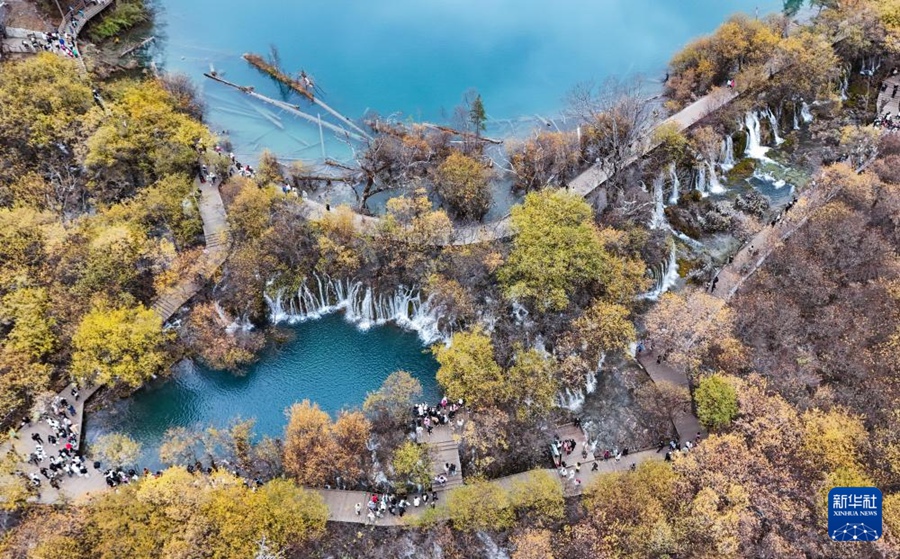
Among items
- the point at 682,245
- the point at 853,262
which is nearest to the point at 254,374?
the point at 682,245

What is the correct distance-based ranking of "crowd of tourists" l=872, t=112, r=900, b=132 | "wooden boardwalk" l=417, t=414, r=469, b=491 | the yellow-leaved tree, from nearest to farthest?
"wooden boardwalk" l=417, t=414, r=469, b=491
the yellow-leaved tree
"crowd of tourists" l=872, t=112, r=900, b=132

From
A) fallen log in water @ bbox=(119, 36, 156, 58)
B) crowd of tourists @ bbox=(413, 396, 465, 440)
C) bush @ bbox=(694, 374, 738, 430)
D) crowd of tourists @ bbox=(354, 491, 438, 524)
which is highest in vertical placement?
fallen log in water @ bbox=(119, 36, 156, 58)

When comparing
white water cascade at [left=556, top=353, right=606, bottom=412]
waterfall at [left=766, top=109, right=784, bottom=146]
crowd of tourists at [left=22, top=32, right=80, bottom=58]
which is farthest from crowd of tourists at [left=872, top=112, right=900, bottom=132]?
crowd of tourists at [left=22, top=32, right=80, bottom=58]

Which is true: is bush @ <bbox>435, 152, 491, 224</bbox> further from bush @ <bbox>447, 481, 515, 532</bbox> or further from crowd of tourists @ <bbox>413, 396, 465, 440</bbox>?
bush @ <bbox>447, 481, 515, 532</bbox>

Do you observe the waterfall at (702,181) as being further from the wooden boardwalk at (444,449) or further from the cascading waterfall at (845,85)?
the wooden boardwalk at (444,449)

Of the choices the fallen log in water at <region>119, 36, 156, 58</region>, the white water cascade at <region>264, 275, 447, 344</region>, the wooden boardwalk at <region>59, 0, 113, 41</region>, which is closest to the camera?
the white water cascade at <region>264, 275, 447, 344</region>

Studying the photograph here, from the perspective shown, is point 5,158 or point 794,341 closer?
point 794,341

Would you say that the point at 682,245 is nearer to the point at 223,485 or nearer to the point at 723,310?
the point at 723,310

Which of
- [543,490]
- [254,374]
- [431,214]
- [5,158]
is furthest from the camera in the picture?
[5,158]
